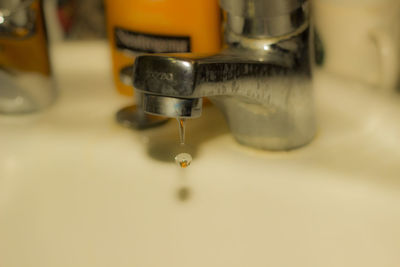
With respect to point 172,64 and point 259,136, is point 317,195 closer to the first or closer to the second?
point 259,136

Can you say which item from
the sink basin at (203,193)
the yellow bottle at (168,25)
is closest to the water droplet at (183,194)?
the sink basin at (203,193)

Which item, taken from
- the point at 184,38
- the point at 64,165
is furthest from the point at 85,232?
the point at 184,38

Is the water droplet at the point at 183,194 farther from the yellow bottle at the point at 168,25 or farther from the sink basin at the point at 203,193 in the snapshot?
the yellow bottle at the point at 168,25

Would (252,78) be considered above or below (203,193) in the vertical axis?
above

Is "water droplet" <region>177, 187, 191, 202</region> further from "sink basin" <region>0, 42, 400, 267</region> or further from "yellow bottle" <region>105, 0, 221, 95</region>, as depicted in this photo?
"yellow bottle" <region>105, 0, 221, 95</region>

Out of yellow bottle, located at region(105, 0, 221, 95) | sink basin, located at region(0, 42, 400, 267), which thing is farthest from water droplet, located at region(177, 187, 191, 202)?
yellow bottle, located at region(105, 0, 221, 95)

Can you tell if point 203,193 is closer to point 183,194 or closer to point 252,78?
point 183,194

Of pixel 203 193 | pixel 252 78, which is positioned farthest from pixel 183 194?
pixel 252 78
